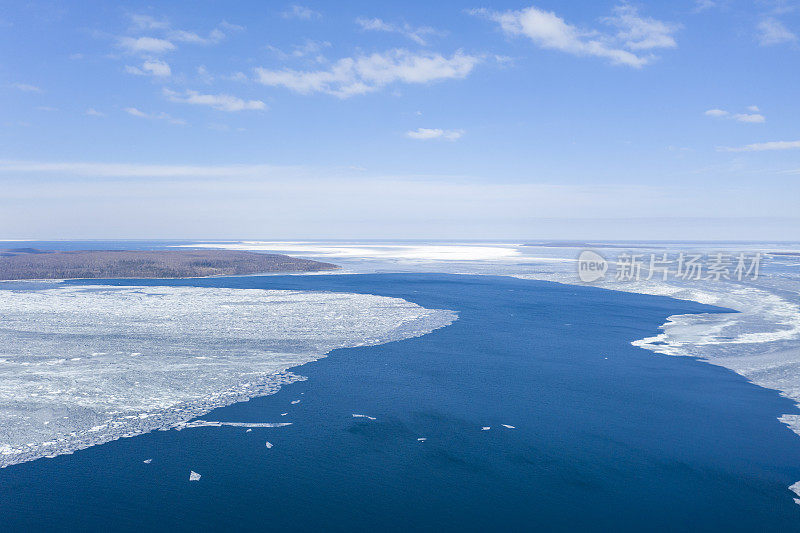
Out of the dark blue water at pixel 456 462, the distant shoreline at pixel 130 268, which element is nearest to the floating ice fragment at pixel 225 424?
the dark blue water at pixel 456 462

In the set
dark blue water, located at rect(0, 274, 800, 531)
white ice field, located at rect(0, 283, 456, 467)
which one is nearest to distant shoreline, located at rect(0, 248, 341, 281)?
white ice field, located at rect(0, 283, 456, 467)

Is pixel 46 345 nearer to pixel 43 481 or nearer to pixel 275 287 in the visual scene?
pixel 43 481

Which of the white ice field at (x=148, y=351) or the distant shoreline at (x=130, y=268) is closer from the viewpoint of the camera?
the white ice field at (x=148, y=351)

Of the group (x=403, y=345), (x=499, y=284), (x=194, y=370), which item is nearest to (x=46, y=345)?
(x=194, y=370)

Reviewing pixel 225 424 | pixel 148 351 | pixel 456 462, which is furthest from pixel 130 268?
pixel 456 462

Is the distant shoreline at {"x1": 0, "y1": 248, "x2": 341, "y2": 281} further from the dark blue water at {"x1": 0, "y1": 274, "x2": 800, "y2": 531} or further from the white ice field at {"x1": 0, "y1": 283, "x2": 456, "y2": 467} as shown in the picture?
the dark blue water at {"x1": 0, "y1": 274, "x2": 800, "y2": 531}

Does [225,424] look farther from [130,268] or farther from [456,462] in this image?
[130,268]

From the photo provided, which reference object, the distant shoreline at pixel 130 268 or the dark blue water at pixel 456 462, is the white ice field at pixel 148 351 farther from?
the distant shoreline at pixel 130 268
